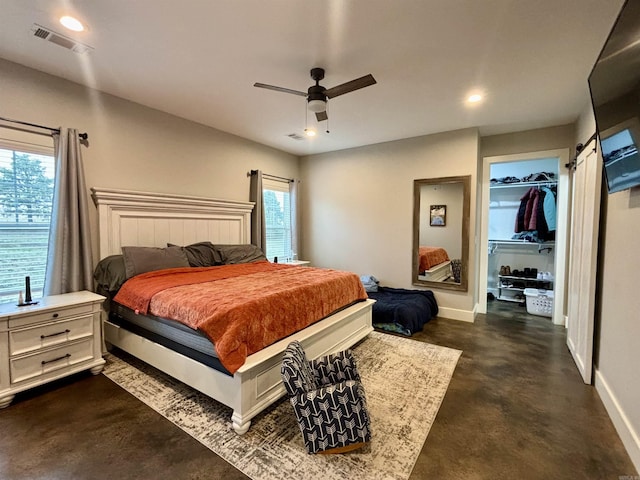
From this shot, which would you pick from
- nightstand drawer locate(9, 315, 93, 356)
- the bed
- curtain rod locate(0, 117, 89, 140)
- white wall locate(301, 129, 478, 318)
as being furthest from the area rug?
curtain rod locate(0, 117, 89, 140)

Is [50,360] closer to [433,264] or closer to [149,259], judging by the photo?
[149,259]

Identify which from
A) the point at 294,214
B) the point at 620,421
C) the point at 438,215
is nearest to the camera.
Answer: the point at 620,421

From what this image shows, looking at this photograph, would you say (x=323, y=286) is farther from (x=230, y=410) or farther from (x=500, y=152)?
(x=500, y=152)

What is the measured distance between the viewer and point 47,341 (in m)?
2.34

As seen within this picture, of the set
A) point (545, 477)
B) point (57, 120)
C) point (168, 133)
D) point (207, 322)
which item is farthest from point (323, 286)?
point (57, 120)

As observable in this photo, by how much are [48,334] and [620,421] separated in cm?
415

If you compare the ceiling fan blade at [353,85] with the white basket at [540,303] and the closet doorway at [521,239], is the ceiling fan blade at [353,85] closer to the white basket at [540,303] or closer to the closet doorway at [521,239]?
the closet doorway at [521,239]

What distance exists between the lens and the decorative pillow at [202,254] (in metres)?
3.58

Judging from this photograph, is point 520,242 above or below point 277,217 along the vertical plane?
below

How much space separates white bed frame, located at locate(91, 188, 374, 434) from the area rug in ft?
0.47

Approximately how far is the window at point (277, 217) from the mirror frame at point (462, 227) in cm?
230

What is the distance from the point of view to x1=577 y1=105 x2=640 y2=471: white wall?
179cm

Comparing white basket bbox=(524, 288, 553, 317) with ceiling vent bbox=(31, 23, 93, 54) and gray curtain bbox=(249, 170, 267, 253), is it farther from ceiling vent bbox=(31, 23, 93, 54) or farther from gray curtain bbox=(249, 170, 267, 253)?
ceiling vent bbox=(31, 23, 93, 54)

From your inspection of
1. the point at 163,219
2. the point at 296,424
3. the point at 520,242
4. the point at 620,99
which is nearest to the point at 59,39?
the point at 163,219
